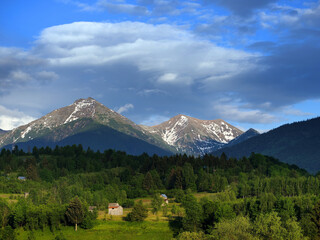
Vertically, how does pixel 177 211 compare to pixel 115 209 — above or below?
below

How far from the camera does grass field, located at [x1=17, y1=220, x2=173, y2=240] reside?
5699 inches

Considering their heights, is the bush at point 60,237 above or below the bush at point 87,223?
below

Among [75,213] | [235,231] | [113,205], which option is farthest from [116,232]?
[235,231]

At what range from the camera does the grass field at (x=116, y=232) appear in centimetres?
14475

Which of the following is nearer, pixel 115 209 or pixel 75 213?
pixel 75 213

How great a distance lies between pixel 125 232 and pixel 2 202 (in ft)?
167

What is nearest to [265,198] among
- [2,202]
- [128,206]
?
[128,206]

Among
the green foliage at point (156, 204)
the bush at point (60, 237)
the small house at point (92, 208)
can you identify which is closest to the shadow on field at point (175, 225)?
the green foliage at point (156, 204)

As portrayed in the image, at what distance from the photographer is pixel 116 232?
148000mm

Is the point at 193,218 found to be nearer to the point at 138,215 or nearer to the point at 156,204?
the point at 138,215

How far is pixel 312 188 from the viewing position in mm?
195250

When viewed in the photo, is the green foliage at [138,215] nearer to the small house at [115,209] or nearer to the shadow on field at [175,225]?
the shadow on field at [175,225]

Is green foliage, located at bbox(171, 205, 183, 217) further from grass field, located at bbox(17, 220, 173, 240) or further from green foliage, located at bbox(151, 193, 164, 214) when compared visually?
grass field, located at bbox(17, 220, 173, 240)

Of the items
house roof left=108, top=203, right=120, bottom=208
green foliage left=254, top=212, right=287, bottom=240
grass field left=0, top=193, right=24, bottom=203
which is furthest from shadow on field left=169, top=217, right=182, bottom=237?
grass field left=0, top=193, right=24, bottom=203
